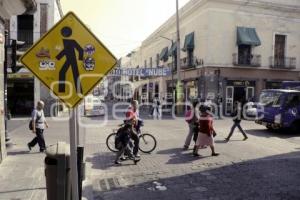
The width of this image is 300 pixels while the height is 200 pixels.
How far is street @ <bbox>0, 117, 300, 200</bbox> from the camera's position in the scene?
6.82m

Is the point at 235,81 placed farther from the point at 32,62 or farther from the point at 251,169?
the point at 32,62

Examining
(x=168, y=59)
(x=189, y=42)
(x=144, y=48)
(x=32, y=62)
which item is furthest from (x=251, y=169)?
(x=144, y=48)

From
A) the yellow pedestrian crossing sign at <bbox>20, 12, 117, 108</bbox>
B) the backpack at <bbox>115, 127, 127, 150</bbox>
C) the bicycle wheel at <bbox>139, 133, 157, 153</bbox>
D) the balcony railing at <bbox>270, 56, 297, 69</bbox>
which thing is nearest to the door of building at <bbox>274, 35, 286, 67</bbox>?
the balcony railing at <bbox>270, 56, 297, 69</bbox>

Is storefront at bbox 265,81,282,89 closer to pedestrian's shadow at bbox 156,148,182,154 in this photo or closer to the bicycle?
pedestrian's shadow at bbox 156,148,182,154

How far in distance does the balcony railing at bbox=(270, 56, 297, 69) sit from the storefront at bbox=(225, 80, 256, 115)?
2.63 meters

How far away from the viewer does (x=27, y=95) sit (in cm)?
2689

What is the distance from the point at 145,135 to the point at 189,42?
21.7 meters

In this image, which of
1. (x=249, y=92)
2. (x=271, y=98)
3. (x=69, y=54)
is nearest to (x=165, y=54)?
(x=249, y=92)

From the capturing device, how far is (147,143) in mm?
11367

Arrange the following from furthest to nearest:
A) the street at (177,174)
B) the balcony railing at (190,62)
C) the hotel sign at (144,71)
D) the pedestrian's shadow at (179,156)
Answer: the hotel sign at (144,71) → the balcony railing at (190,62) → the pedestrian's shadow at (179,156) → the street at (177,174)

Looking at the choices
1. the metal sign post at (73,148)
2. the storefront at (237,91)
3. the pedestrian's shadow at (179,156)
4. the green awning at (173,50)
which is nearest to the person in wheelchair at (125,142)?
the pedestrian's shadow at (179,156)

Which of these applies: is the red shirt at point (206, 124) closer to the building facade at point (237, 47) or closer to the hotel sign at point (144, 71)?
Result: the building facade at point (237, 47)

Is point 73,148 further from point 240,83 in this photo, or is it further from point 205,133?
point 240,83

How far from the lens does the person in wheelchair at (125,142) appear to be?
9539 mm
